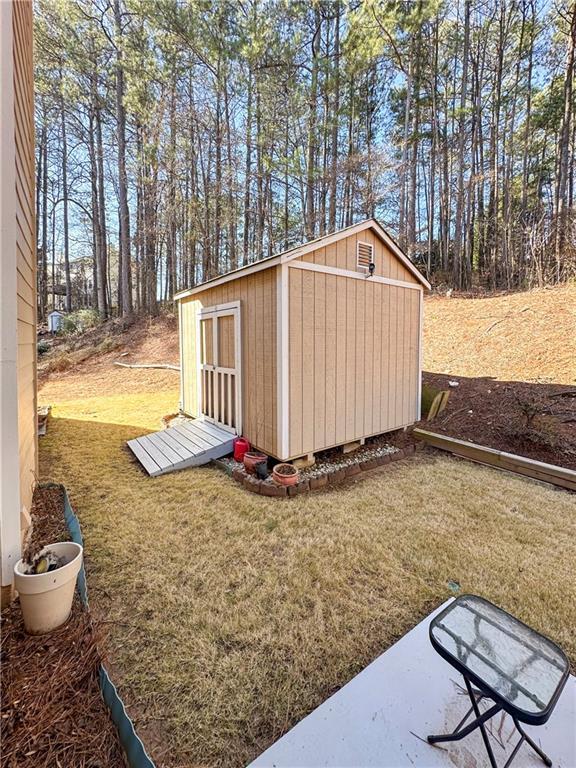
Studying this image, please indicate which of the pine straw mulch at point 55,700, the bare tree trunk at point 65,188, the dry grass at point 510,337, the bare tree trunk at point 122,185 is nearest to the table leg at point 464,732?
the pine straw mulch at point 55,700

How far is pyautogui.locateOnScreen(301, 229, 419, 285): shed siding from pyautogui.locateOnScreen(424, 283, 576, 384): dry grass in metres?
3.04

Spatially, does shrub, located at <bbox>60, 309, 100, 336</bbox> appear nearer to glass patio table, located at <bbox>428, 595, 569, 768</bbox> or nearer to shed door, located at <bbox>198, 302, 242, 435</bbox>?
shed door, located at <bbox>198, 302, 242, 435</bbox>

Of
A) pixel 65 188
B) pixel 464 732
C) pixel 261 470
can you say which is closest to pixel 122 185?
pixel 65 188

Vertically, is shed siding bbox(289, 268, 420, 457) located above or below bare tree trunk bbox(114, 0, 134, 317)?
below

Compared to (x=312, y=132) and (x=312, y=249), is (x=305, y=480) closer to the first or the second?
(x=312, y=249)

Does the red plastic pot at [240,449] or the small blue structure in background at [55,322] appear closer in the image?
the red plastic pot at [240,449]

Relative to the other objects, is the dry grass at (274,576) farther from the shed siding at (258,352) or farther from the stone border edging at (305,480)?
the shed siding at (258,352)

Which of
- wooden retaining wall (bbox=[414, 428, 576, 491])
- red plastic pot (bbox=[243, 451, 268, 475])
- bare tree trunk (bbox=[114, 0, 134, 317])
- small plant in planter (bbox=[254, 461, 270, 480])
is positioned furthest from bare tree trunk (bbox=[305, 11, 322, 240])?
small plant in planter (bbox=[254, 461, 270, 480])

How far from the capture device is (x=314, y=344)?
4.01 meters

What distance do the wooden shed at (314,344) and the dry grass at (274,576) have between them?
2.85 ft

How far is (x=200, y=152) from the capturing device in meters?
12.2

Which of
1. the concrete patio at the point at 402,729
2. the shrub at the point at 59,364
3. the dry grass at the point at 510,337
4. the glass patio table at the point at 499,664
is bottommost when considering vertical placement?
the concrete patio at the point at 402,729

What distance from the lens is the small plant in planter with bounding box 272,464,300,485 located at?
3.67m

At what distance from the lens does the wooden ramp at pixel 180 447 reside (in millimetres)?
4260
